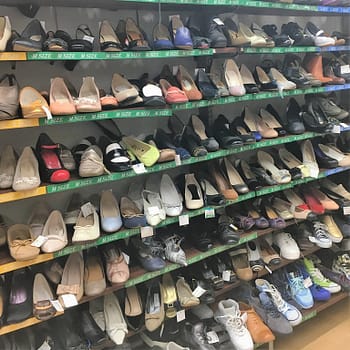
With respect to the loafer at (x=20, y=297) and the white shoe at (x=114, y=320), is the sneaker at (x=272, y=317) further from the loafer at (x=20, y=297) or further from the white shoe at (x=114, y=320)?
the loafer at (x=20, y=297)

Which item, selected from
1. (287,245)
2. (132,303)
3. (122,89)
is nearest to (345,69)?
(287,245)

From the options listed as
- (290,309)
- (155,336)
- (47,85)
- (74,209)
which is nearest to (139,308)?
(155,336)

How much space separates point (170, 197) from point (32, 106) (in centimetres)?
80

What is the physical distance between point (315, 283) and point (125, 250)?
1.22 meters

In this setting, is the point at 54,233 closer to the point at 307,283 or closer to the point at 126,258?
the point at 126,258

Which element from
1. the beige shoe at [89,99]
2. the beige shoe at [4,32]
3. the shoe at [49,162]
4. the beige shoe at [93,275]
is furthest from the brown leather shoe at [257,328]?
the beige shoe at [4,32]

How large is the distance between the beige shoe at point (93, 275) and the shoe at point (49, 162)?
460mm

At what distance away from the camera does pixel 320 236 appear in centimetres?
247

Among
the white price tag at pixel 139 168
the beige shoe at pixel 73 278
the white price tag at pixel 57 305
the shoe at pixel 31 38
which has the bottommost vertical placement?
the white price tag at pixel 57 305

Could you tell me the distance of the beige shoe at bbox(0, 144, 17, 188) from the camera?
1585mm

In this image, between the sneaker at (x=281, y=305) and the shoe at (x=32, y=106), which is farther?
the sneaker at (x=281, y=305)

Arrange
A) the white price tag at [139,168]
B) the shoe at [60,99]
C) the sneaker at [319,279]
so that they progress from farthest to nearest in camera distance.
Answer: the sneaker at [319,279] → the white price tag at [139,168] → the shoe at [60,99]

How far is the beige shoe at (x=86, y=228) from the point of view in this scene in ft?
5.56

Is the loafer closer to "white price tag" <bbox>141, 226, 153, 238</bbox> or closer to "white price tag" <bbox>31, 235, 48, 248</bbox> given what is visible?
"white price tag" <bbox>31, 235, 48, 248</bbox>
